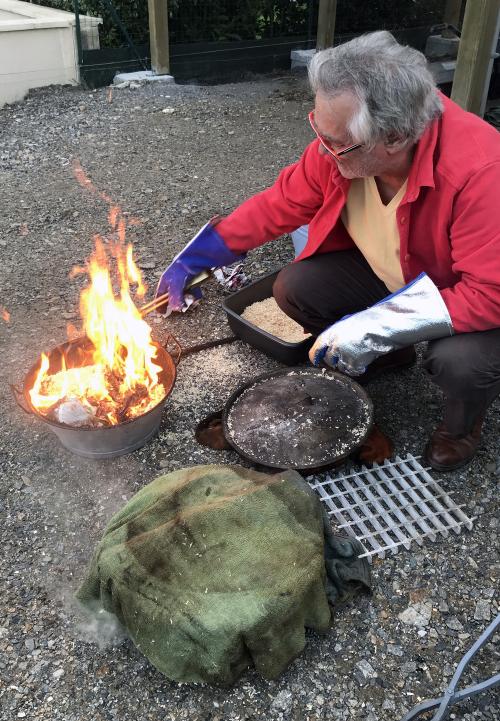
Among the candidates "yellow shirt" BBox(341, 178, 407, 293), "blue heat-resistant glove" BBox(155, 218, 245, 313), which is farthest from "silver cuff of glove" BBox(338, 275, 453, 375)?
"blue heat-resistant glove" BBox(155, 218, 245, 313)

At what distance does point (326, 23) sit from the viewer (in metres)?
7.98

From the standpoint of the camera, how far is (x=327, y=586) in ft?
6.51

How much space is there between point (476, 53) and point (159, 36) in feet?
12.9

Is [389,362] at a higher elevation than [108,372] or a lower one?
lower

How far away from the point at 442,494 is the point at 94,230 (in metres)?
2.98

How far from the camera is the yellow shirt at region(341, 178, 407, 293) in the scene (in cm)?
236

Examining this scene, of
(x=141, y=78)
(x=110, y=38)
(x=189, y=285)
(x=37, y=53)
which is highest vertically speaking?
(x=110, y=38)

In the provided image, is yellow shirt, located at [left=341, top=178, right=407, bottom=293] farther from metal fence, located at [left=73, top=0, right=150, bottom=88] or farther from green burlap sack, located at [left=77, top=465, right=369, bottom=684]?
metal fence, located at [left=73, top=0, right=150, bottom=88]

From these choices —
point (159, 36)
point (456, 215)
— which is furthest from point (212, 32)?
point (456, 215)

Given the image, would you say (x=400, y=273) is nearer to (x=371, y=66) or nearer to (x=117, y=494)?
(x=371, y=66)

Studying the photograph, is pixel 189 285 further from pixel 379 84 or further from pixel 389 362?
pixel 379 84

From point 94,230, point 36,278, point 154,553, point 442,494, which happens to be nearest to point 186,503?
point 154,553

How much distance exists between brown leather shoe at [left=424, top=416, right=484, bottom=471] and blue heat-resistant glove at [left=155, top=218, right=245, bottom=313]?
4.01 ft

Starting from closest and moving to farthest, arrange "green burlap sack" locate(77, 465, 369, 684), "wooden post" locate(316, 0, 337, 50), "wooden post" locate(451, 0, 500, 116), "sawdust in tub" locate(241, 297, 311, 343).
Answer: "green burlap sack" locate(77, 465, 369, 684) → "sawdust in tub" locate(241, 297, 311, 343) → "wooden post" locate(451, 0, 500, 116) → "wooden post" locate(316, 0, 337, 50)
